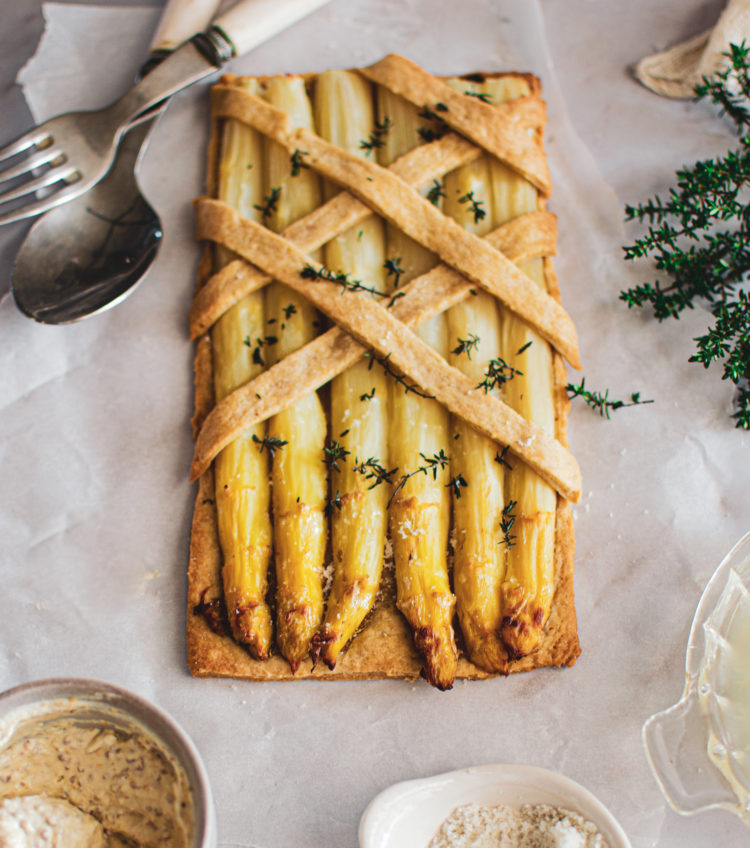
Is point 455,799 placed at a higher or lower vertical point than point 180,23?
lower

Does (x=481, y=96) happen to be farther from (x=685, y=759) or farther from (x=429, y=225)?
(x=685, y=759)

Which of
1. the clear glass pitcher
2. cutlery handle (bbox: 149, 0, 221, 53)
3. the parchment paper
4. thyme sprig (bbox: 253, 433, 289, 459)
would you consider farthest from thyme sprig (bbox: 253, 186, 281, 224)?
the clear glass pitcher

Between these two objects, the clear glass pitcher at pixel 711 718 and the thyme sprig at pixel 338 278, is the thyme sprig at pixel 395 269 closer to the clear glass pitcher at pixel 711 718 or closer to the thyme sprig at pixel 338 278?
the thyme sprig at pixel 338 278

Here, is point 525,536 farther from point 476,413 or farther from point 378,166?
point 378,166

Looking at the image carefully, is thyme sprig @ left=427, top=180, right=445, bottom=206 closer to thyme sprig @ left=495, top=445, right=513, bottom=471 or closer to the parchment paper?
the parchment paper

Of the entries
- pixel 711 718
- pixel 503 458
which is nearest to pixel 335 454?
pixel 503 458

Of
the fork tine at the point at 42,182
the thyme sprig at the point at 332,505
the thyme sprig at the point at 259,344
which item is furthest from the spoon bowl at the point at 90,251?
the thyme sprig at the point at 332,505
